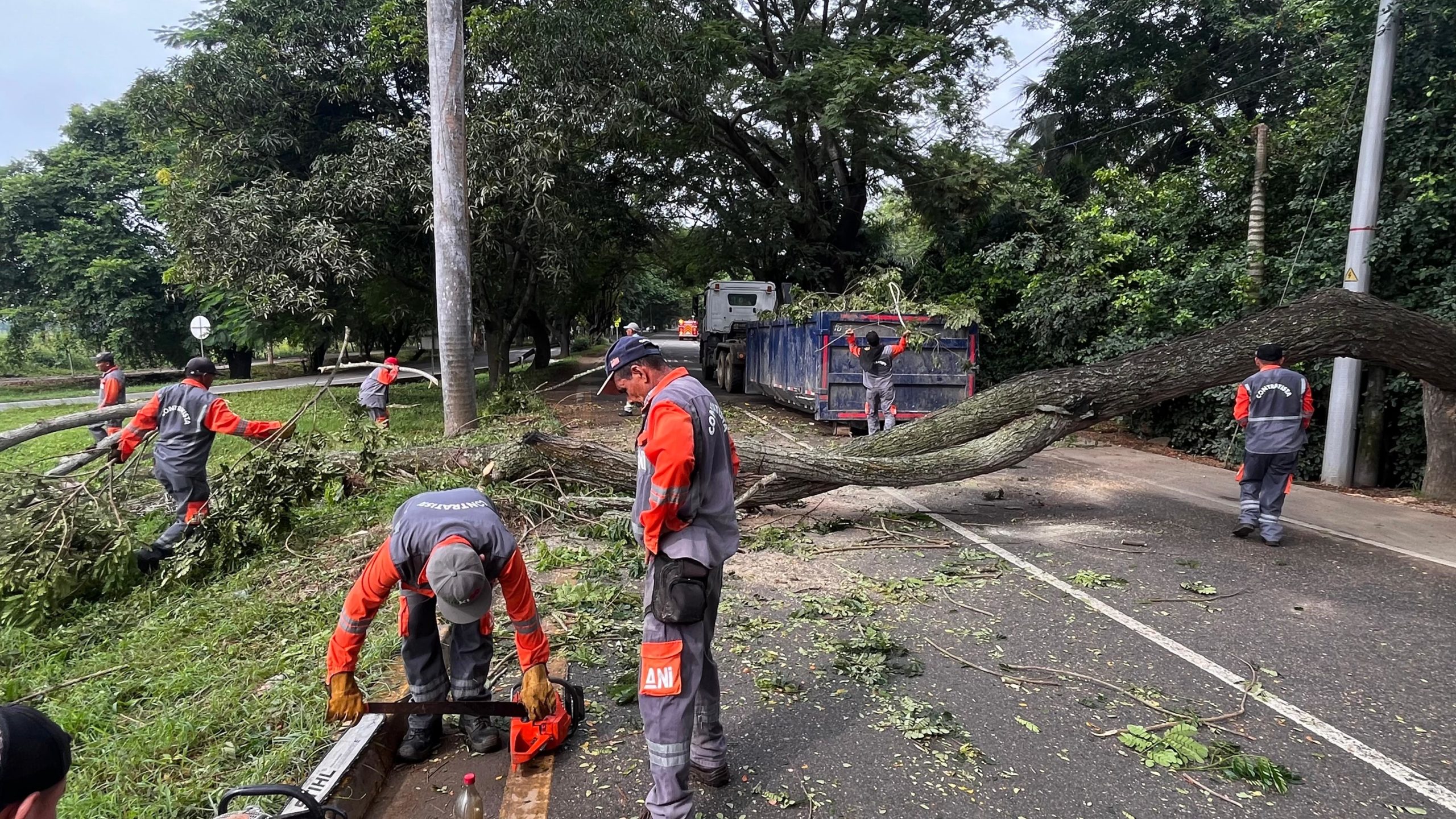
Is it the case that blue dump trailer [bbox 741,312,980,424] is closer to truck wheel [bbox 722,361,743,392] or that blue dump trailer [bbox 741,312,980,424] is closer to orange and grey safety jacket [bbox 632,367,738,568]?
truck wheel [bbox 722,361,743,392]

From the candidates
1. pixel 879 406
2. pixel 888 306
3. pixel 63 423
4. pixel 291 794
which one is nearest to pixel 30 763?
pixel 291 794

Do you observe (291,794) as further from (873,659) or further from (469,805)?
(873,659)

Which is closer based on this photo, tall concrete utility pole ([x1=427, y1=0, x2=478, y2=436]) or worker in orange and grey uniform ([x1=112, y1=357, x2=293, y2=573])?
worker in orange and grey uniform ([x1=112, y1=357, x2=293, y2=573])

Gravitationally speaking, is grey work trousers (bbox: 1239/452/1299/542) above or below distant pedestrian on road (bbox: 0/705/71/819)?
below

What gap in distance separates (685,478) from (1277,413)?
210 inches

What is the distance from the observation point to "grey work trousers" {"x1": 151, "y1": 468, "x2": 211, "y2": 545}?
17.9ft

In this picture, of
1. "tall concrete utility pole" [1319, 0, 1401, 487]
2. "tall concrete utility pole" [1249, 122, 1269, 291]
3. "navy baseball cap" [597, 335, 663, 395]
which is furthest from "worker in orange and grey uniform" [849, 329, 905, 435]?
"navy baseball cap" [597, 335, 663, 395]

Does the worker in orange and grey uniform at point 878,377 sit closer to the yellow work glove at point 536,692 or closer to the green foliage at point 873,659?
the green foliage at point 873,659

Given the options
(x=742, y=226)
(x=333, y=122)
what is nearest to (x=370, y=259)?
(x=333, y=122)

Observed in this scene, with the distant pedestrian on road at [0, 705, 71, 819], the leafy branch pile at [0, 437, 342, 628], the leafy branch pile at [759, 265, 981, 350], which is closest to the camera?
the distant pedestrian on road at [0, 705, 71, 819]

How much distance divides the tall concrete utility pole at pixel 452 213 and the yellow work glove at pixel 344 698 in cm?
686

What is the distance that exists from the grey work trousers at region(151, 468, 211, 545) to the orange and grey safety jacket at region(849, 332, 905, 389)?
741cm

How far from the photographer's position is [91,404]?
669 inches

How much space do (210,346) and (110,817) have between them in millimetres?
26633
